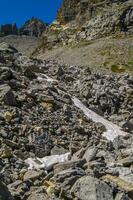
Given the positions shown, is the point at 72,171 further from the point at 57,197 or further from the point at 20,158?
the point at 20,158

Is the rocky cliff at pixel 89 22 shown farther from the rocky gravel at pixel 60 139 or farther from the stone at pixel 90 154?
the stone at pixel 90 154

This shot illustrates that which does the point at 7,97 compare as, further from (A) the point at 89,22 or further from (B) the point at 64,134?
(A) the point at 89,22

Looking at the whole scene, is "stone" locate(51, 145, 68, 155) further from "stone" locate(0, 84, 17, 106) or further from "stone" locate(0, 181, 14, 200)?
"stone" locate(0, 181, 14, 200)

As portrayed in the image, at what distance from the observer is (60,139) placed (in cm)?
1906

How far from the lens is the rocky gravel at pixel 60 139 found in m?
13.5

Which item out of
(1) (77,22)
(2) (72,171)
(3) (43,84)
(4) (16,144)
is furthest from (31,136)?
(1) (77,22)

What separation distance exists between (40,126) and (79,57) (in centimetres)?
9698

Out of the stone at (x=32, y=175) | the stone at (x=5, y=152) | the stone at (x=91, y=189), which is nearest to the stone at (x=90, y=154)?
the stone at (x=32, y=175)

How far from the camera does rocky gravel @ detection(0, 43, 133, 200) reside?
13.5 metres

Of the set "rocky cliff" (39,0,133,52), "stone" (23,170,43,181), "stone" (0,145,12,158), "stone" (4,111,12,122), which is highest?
"rocky cliff" (39,0,133,52)

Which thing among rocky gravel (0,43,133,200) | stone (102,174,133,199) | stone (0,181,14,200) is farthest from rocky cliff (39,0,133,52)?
stone (0,181,14,200)

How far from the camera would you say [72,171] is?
14.0m

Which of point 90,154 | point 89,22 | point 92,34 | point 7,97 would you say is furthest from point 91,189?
point 89,22

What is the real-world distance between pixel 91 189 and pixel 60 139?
6.22m
